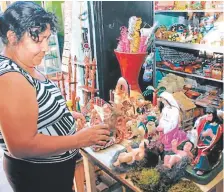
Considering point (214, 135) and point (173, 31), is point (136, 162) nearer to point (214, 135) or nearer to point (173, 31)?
point (214, 135)

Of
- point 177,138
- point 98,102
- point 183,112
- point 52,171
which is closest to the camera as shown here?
point 52,171

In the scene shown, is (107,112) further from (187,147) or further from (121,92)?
(187,147)

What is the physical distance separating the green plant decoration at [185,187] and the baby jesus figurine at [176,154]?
65 mm

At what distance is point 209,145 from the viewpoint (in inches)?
35.4

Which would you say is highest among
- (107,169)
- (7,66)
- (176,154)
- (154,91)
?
(7,66)

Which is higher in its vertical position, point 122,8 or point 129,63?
point 122,8

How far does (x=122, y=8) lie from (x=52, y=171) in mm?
1152

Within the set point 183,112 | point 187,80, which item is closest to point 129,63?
point 183,112

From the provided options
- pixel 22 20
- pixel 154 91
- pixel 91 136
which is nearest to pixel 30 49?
pixel 22 20

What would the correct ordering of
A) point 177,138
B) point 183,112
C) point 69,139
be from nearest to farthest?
point 69,139
point 177,138
point 183,112

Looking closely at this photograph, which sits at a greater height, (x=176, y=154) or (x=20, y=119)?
(x=20, y=119)

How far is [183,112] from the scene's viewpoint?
4.00 ft

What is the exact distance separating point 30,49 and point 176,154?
2.02 ft

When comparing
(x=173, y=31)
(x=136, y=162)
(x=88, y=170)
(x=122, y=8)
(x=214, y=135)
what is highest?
(x=122, y=8)
